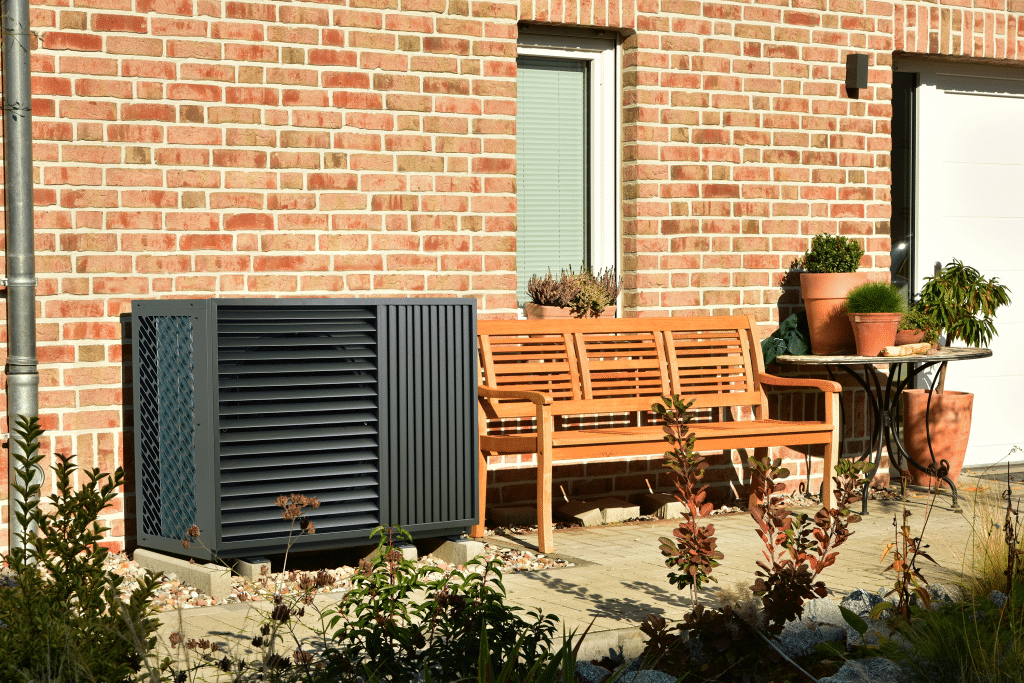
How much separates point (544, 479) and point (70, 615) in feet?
8.89

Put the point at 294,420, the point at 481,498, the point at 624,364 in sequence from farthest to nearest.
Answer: the point at 624,364, the point at 481,498, the point at 294,420

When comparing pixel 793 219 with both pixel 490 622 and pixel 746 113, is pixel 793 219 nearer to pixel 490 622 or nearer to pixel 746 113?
pixel 746 113

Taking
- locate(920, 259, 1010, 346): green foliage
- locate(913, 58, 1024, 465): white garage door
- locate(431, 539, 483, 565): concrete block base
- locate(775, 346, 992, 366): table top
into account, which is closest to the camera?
locate(431, 539, 483, 565): concrete block base

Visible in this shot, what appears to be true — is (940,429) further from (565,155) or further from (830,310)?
(565,155)

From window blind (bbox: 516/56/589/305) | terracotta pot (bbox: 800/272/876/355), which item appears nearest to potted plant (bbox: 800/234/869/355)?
terracotta pot (bbox: 800/272/876/355)

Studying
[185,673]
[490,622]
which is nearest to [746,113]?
[490,622]

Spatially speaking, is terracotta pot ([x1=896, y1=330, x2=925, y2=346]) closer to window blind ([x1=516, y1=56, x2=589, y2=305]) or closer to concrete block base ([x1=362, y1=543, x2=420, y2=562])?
window blind ([x1=516, y1=56, x2=589, y2=305])

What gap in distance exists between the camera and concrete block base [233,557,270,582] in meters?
4.62

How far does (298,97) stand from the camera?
5531mm

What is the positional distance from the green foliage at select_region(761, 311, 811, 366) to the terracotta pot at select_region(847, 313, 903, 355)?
32 cm

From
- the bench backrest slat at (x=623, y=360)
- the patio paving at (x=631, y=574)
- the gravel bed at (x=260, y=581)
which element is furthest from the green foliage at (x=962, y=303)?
the gravel bed at (x=260, y=581)

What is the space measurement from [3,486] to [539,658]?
10.4 ft

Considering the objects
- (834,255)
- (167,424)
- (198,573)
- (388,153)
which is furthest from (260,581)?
(834,255)

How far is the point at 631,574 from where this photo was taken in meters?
4.81
